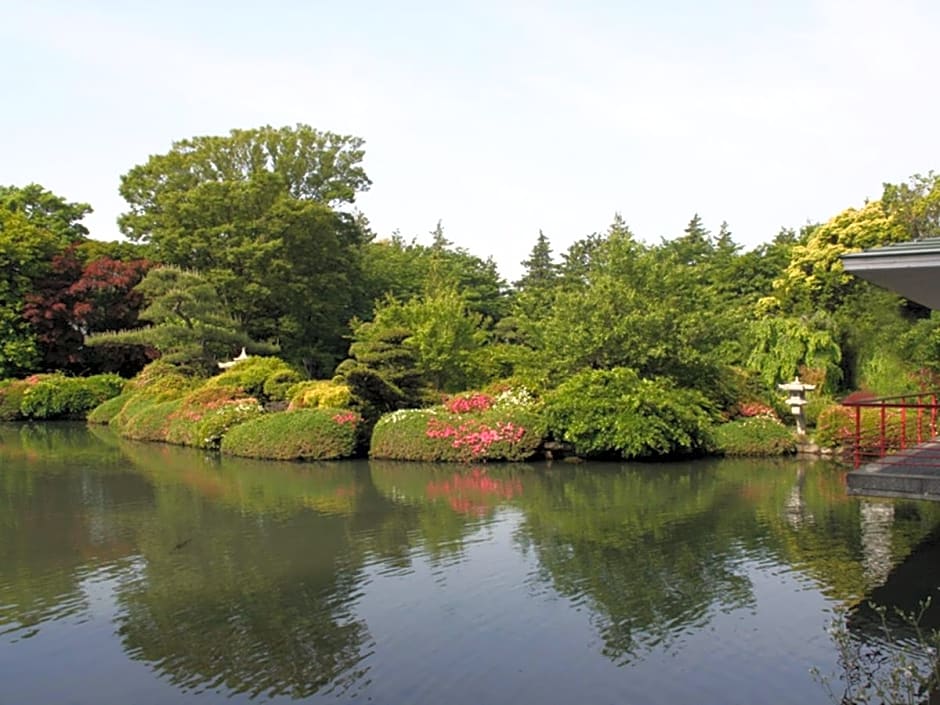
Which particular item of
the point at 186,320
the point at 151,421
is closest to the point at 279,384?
the point at 151,421

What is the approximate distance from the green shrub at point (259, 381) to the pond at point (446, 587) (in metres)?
7.99

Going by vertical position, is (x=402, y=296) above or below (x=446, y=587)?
above

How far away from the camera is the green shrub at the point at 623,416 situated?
1666cm

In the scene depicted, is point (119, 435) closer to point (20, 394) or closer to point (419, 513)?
point (20, 394)

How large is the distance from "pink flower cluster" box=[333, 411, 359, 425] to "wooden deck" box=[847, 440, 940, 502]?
12498 millimetres

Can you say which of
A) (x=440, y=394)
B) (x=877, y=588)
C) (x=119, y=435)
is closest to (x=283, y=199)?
(x=119, y=435)

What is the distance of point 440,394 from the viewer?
20.8 m

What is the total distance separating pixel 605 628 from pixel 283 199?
2742 cm

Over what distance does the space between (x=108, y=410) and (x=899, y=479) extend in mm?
26822

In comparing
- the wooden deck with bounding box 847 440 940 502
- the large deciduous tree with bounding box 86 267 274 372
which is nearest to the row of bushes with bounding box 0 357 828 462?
the large deciduous tree with bounding box 86 267 274 372

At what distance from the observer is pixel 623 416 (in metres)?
16.7

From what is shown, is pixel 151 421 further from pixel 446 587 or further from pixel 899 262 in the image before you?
pixel 899 262

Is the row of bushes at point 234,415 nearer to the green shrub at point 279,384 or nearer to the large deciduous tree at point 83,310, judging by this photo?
the green shrub at point 279,384

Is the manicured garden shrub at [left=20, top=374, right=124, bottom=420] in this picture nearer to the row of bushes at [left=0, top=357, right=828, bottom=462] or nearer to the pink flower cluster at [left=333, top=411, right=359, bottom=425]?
the row of bushes at [left=0, top=357, right=828, bottom=462]
